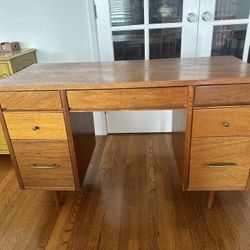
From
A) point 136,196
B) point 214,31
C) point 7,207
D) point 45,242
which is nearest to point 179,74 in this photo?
point 136,196

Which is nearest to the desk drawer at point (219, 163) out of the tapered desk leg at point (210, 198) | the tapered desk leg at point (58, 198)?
the tapered desk leg at point (210, 198)

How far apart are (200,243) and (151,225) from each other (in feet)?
0.86

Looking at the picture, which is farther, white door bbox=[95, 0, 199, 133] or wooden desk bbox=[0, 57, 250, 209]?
white door bbox=[95, 0, 199, 133]

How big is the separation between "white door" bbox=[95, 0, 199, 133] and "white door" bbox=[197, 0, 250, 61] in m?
0.06

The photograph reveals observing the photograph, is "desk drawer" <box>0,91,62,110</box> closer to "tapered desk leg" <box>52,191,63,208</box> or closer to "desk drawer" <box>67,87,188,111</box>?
"desk drawer" <box>67,87,188,111</box>

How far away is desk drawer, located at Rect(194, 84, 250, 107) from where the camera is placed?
103cm

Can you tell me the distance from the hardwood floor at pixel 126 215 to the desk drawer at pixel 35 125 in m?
0.52

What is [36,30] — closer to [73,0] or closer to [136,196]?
[73,0]

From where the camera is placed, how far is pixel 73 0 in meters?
1.80

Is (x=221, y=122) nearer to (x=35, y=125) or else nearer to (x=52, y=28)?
(x=35, y=125)

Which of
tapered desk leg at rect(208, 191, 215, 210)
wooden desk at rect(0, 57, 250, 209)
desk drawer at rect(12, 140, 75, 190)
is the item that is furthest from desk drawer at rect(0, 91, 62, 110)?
tapered desk leg at rect(208, 191, 215, 210)

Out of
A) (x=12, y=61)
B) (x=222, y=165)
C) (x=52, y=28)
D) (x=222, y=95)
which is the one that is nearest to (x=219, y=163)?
(x=222, y=165)

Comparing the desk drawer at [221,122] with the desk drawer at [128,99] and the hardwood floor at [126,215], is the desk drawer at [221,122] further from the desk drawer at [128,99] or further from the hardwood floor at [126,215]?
the hardwood floor at [126,215]

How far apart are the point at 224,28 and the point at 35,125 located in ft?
5.08
